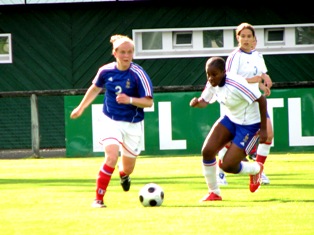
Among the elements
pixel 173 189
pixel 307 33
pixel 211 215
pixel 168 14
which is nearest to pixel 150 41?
pixel 168 14

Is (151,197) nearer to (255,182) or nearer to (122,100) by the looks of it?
(122,100)

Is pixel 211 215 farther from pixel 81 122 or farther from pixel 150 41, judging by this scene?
pixel 150 41

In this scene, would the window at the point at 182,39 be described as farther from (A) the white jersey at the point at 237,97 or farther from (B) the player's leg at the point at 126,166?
(A) the white jersey at the point at 237,97

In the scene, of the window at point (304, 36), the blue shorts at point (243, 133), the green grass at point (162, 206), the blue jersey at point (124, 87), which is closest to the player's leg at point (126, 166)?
the green grass at point (162, 206)

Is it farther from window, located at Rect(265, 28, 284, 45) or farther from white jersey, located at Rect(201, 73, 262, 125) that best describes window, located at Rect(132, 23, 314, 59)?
white jersey, located at Rect(201, 73, 262, 125)

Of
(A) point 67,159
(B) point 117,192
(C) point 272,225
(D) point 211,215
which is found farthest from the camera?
(A) point 67,159

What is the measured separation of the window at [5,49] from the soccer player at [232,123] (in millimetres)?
15744

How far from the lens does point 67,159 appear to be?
2238 cm

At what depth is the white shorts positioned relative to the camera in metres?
12.2

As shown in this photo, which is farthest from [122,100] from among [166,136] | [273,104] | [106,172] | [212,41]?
[212,41]

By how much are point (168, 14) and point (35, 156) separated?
19.3 feet

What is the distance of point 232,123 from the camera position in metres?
12.5

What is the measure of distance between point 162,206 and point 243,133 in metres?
1.50

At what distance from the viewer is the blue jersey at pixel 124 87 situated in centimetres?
1220
